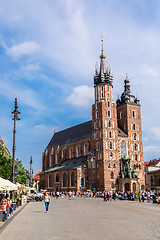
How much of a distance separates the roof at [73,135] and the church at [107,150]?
15.8 inches

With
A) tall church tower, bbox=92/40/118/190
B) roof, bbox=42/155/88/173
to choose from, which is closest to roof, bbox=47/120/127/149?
tall church tower, bbox=92/40/118/190

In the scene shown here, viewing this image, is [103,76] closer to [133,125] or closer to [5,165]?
[133,125]

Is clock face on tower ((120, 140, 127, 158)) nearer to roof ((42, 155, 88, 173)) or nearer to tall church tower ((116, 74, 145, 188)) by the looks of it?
tall church tower ((116, 74, 145, 188))

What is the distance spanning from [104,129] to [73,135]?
833 inches

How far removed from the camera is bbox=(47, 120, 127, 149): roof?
77.4 m

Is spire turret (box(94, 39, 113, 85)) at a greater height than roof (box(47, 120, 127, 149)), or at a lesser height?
greater

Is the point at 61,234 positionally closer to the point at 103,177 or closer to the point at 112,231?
the point at 112,231

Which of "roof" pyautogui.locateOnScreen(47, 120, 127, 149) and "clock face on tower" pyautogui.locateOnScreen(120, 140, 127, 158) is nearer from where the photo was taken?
"clock face on tower" pyautogui.locateOnScreen(120, 140, 127, 158)

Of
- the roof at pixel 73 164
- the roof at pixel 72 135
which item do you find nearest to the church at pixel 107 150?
the roof at pixel 73 164

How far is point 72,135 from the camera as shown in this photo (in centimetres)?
8706

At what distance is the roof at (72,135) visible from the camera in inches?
3125

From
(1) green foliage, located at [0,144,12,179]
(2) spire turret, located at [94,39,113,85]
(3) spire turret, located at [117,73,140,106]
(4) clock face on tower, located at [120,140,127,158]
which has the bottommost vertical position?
(1) green foliage, located at [0,144,12,179]

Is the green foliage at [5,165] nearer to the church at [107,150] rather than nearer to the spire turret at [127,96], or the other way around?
the church at [107,150]

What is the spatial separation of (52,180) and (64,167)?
6412 mm
